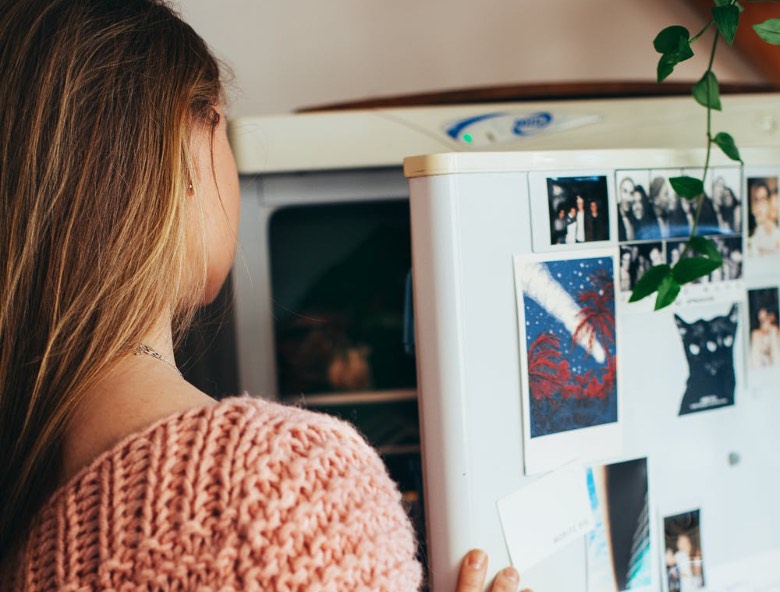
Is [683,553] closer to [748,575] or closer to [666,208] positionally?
[748,575]

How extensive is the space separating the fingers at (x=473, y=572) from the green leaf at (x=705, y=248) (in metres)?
0.36

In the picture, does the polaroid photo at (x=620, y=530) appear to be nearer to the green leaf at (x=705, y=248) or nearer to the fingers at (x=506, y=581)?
the fingers at (x=506, y=581)

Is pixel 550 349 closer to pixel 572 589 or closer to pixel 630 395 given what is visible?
pixel 630 395

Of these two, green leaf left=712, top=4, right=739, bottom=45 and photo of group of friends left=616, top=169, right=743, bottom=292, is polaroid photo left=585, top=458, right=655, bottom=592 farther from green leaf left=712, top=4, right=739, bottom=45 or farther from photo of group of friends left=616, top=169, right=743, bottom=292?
green leaf left=712, top=4, right=739, bottom=45

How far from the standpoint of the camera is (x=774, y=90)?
1132 mm

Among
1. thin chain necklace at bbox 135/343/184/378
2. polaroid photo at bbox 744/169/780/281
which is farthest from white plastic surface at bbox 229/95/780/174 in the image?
thin chain necklace at bbox 135/343/184/378

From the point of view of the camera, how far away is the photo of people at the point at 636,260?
70cm

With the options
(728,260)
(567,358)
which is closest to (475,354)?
(567,358)

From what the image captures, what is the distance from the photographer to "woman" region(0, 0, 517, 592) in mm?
472

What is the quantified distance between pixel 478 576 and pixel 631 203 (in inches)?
14.8

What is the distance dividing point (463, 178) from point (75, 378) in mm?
355

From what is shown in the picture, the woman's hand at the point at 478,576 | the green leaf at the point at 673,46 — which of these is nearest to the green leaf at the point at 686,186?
the green leaf at the point at 673,46

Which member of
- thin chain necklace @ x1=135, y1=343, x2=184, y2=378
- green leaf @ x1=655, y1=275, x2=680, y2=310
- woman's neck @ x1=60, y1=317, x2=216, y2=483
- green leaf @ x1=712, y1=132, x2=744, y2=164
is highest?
green leaf @ x1=712, y1=132, x2=744, y2=164

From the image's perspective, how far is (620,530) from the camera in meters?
0.71
